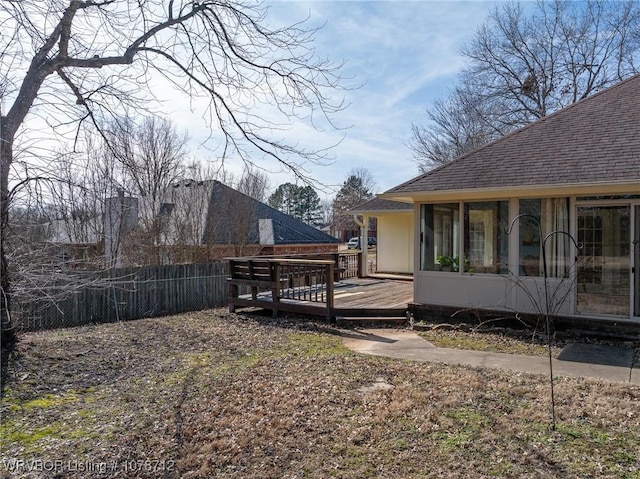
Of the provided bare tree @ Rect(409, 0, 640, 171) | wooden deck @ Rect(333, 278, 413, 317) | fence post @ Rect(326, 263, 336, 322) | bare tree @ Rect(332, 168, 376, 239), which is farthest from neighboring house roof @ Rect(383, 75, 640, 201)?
bare tree @ Rect(332, 168, 376, 239)

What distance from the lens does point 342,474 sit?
10.4 ft

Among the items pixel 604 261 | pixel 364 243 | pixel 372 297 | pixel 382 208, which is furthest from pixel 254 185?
pixel 604 261

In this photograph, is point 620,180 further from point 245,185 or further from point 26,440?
point 245,185

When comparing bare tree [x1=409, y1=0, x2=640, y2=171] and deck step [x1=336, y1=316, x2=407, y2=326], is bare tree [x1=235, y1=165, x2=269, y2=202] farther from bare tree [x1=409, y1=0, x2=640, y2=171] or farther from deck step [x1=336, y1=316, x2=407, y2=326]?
bare tree [x1=409, y1=0, x2=640, y2=171]

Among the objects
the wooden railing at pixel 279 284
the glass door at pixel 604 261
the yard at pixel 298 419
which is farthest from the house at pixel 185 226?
the glass door at pixel 604 261

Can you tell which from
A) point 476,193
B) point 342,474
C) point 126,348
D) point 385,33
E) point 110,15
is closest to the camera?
point 342,474

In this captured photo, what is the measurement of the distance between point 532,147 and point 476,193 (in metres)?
1.61

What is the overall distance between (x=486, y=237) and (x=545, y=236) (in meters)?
1.01

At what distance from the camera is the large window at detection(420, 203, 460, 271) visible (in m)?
8.73

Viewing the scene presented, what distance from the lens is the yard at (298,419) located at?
3.28 m

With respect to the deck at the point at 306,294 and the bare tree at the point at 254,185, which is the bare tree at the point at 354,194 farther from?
the deck at the point at 306,294

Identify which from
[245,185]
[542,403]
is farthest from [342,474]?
[245,185]

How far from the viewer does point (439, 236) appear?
29.1 feet

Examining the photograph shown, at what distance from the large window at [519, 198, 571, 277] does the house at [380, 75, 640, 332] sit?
2 cm
